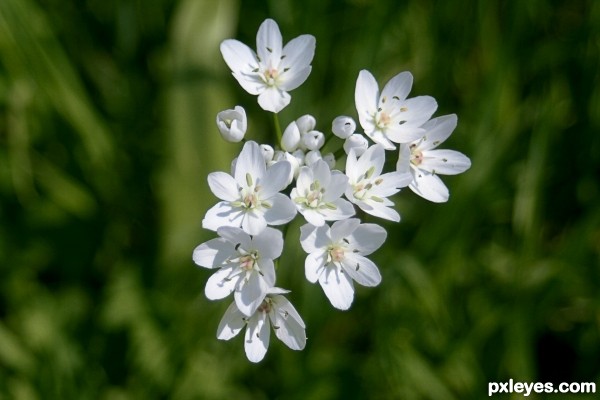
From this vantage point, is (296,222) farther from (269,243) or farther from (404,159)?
(269,243)

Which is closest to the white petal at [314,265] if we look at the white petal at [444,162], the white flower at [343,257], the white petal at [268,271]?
the white flower at [343,257]

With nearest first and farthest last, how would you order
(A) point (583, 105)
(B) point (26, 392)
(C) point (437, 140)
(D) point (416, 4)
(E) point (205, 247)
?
(E) point (205, 247), (C) point (437, 140), (B) point (26, 392), (A) point (583, 105), (D) point (416, 4)

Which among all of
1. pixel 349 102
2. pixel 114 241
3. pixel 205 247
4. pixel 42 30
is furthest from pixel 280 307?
pixel 42 30

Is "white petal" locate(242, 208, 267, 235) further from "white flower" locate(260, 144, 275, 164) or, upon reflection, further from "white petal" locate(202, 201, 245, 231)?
"white flower" locate(260, 144, 275, 164)

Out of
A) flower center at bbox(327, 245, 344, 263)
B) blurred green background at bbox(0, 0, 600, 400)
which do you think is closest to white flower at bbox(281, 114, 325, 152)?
flower center at bbox(327, 245, 344, 263)

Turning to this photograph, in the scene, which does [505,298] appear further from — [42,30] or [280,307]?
[42,30]

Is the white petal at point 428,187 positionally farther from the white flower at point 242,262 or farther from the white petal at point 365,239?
the white flower at point 242,262
